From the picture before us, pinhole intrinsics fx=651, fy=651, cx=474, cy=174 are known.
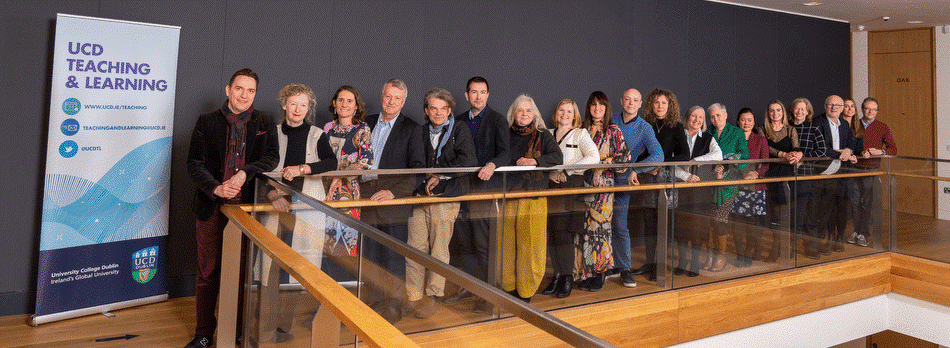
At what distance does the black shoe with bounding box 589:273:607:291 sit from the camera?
4414mm

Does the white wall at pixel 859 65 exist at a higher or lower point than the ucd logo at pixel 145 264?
higher

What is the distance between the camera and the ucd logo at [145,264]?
4.69 metres

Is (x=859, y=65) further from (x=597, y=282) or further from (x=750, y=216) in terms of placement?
(x=597, y=282)

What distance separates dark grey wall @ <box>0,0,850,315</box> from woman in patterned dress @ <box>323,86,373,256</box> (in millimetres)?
1326

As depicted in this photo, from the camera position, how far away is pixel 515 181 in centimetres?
→ 395

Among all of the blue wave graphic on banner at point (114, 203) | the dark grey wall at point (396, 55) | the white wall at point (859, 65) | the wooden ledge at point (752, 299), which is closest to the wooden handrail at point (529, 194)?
the wooden ledge at point (752, 299)

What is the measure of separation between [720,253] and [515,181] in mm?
2095

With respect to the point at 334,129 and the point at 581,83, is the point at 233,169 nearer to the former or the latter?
the point at 334,129

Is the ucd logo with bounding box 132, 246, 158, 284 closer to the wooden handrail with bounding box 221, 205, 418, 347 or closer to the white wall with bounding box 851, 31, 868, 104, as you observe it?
the wooden handrail with bounding box 221, 205, 418, 347

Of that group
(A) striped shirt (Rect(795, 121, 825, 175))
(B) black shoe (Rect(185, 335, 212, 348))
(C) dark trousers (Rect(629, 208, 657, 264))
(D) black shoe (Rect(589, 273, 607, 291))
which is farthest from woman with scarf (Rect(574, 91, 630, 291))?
(A) striped shirt (Rect(795, 121, 825, 175))

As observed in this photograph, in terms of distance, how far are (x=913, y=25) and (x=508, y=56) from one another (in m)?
7.16

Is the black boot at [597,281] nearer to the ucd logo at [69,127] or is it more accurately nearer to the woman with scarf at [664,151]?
the woman with scarf at [664,151]

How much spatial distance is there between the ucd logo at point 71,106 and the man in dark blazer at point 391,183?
76.8 inches

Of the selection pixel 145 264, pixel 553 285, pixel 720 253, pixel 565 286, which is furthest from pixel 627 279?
pixel 145 264
